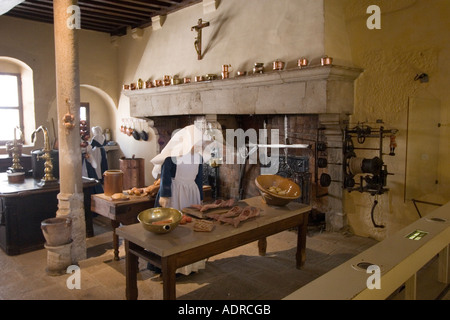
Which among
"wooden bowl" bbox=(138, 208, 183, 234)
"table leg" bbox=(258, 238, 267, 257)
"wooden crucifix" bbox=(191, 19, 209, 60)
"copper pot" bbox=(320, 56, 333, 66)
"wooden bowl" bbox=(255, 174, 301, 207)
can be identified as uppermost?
"wooden crucifix" bbox=(191, 19, 209, 60)

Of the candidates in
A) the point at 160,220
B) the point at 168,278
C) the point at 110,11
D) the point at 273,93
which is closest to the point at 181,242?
the point at 168,278

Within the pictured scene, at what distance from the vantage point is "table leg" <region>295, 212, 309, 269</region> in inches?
158

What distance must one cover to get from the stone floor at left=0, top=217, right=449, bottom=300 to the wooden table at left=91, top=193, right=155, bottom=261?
54 centimetres

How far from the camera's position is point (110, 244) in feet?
→ 16.4

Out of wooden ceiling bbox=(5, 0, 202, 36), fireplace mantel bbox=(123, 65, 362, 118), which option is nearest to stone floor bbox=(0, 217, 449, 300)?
fireplace mantel bbox=(123, 65, 362, 118)

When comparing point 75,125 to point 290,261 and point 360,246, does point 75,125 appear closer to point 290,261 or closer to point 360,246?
point 290,261

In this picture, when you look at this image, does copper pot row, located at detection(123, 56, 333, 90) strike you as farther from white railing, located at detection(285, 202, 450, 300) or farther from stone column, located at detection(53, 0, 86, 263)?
white railing, located at detection(285, 202, 450, 300)

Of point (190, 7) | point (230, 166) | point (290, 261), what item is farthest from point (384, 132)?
point (190, 7)

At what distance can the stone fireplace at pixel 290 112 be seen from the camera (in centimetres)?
473

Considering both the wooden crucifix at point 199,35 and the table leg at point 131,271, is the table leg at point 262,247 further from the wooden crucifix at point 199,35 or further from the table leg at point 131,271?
the wooden crucifix at point 199,35

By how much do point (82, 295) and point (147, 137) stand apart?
490 centimetres

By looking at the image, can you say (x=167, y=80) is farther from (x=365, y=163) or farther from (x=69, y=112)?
(x=365, y=163)

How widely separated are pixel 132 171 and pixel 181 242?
5.44 m

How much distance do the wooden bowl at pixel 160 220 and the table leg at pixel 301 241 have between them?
1.55 metres
